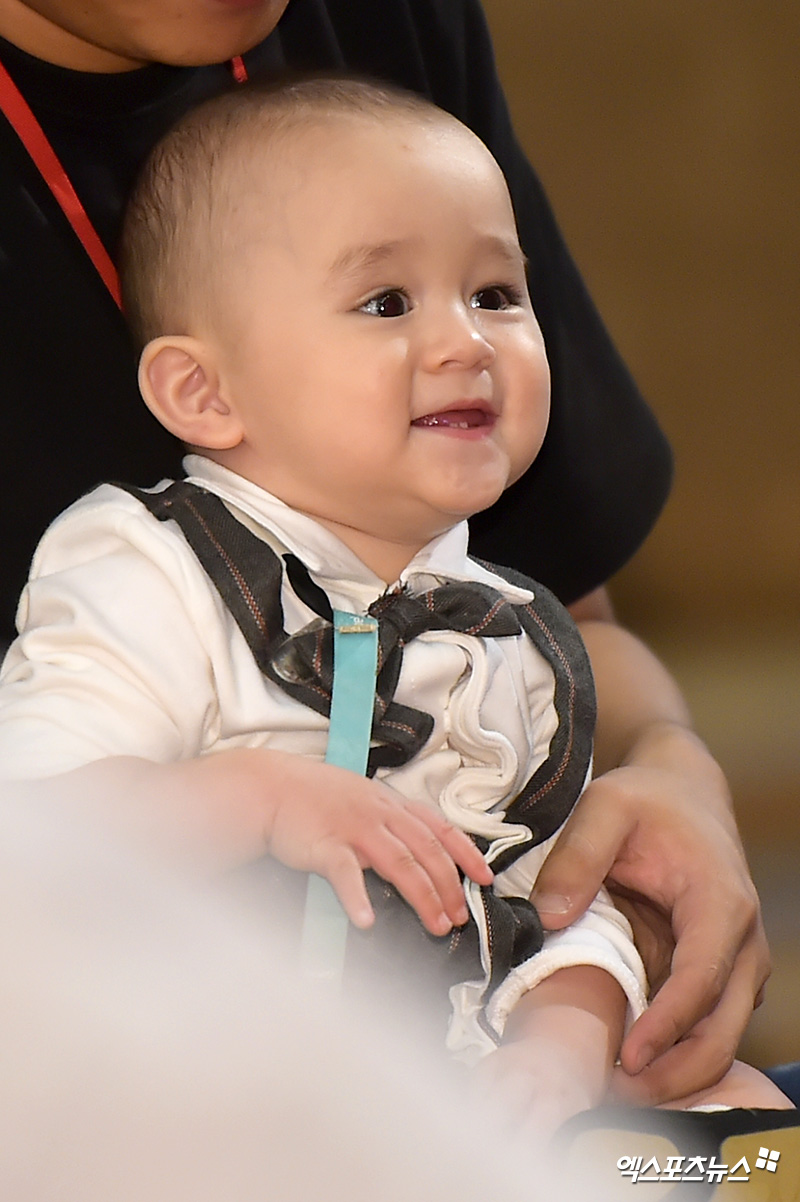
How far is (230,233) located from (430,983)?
358 mm

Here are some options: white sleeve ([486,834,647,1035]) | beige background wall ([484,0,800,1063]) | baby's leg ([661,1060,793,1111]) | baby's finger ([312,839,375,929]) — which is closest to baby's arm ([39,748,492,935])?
baby's finger ([312,839,375,929])

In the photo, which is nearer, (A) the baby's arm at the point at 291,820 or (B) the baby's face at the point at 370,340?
(A) the baby's arm at the point at 291,820

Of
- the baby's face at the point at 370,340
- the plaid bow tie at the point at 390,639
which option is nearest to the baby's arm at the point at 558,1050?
the plaid bow tie at the point at 390,639

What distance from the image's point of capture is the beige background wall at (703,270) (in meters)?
1.63

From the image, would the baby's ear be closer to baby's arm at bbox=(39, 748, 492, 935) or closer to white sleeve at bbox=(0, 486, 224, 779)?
white sleeve at bbox=(0, 486, 224, 779)

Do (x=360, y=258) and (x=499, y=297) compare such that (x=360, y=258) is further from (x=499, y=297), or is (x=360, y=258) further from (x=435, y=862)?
(x=435, y=862)

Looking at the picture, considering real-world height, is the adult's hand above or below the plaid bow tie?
below

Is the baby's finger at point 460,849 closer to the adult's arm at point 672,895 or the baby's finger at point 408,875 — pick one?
the baby's finger at point 408,875

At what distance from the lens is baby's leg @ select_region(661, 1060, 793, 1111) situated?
0.73m

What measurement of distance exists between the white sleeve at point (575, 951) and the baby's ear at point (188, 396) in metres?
0.26

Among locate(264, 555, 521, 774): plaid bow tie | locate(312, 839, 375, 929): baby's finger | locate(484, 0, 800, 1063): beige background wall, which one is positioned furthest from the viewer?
locate(484, 0, 800, 1063): beige background wall

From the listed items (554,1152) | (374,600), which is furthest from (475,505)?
(554,1152)

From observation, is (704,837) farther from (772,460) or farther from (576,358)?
(772,460)

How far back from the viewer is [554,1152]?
21.3 inches
